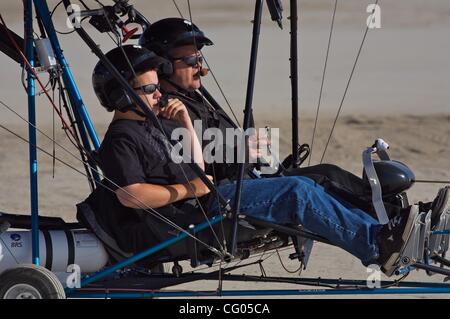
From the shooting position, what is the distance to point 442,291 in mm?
5363

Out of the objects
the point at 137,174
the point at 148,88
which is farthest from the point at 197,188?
the point at 148,88

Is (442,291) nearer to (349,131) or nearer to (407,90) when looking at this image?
(349,131)

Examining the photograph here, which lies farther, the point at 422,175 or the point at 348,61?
the point at 348,61

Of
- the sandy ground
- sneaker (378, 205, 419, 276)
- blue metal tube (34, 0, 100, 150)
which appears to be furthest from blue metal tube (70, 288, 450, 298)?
the sandy ground

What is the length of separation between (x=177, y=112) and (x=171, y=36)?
512 mm

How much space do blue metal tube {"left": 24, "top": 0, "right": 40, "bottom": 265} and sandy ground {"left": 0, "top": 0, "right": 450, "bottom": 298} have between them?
62.9 inches

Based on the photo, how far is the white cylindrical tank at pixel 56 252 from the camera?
566cm

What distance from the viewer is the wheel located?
5.35 meters

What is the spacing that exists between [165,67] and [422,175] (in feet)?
15.1

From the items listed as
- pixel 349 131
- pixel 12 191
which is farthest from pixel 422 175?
pixel 12 191

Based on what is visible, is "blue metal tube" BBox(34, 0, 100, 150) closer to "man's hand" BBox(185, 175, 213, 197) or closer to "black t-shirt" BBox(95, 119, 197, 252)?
"black t-shirt" BBox(95, 119, 197, 252)

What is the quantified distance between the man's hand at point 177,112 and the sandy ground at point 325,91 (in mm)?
1525

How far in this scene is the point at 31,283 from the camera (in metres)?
5.36

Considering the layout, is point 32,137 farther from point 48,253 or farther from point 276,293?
point 276,293
